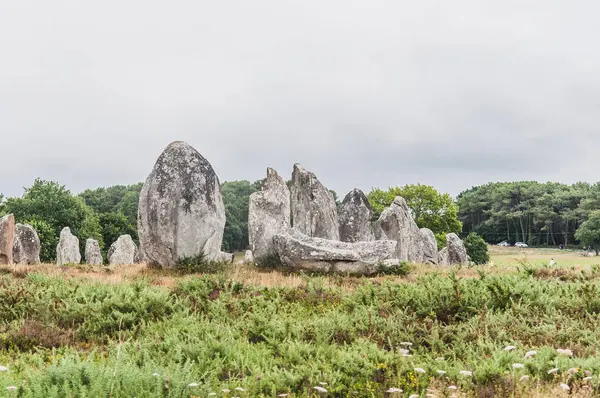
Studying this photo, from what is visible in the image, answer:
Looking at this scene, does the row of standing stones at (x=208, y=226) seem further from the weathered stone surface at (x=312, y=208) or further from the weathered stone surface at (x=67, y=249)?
the weathered stone surface at (x=67, y=249)

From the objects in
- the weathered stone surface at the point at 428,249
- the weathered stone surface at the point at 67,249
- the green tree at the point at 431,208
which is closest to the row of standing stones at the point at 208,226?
the weathered stone surface at the point at 428,249

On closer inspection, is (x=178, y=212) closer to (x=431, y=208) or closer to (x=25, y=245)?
(x=25, y=245)

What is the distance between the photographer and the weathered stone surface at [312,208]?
77.9 feet

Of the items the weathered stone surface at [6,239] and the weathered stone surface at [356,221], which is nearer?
the weathered stone surface at [6,239]

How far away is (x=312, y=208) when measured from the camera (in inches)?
938

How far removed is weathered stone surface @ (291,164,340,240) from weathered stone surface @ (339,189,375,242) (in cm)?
266

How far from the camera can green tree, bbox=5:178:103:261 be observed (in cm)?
4591

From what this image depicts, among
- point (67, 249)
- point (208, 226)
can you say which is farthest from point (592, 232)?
point (208, 226)

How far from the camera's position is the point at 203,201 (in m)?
17.7

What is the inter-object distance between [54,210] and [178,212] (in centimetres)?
3435

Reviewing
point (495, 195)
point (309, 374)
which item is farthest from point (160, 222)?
point (495, 195)

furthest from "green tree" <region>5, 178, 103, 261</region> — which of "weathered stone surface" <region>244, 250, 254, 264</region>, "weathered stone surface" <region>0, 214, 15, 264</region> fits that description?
"weathered stone surface" <region>0, 214, 15, 264</region>

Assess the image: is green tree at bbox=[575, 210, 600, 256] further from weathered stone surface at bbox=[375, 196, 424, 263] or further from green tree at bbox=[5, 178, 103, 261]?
green tree at bbox=[5, 178, 103, 261]

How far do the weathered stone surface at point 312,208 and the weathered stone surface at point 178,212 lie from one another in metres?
6.36
